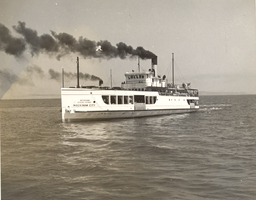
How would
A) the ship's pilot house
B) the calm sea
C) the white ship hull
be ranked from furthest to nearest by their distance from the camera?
the ship's pilot house
the white ship hull
the calm sea

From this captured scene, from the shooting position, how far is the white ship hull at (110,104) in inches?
1156

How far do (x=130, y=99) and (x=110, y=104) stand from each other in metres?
3.83

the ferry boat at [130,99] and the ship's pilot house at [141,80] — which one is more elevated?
the ship's pilot house at [141,80]

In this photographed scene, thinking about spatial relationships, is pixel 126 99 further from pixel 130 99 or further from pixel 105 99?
pixel 105 99

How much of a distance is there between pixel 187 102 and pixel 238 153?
32.8 m

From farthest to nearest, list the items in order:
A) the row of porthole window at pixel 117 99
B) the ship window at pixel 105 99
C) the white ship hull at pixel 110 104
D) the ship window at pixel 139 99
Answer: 1. the ship window at pixel 139 99
2. the row of porthole window at pixel 117 99
3. the ship window at pixel 105 99
4. the white ship hull at pixel 110 104

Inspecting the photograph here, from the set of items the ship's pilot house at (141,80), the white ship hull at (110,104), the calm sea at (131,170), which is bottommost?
the calm sea at (131,170)

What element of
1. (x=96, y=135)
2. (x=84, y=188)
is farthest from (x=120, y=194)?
(x=96, y=135)

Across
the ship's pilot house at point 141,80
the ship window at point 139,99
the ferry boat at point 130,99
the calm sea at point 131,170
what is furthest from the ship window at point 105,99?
the calm sea at point 131,170

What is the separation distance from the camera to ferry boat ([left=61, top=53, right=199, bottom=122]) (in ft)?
96.8

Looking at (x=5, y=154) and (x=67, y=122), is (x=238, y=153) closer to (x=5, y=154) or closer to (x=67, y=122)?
(x=5, y=154)

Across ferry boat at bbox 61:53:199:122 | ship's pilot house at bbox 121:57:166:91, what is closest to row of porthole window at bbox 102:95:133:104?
ferry boat at bbox 61:53:199:122

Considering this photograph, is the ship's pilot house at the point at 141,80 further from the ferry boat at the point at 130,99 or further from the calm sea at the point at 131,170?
the calm sea at the point at 131,170

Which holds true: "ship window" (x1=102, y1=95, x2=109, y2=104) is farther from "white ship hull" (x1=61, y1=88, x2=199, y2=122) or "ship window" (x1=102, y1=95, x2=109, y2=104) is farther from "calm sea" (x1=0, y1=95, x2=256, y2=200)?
"calm sea" (x1=0, y1=95, x2=256, y2=200)
